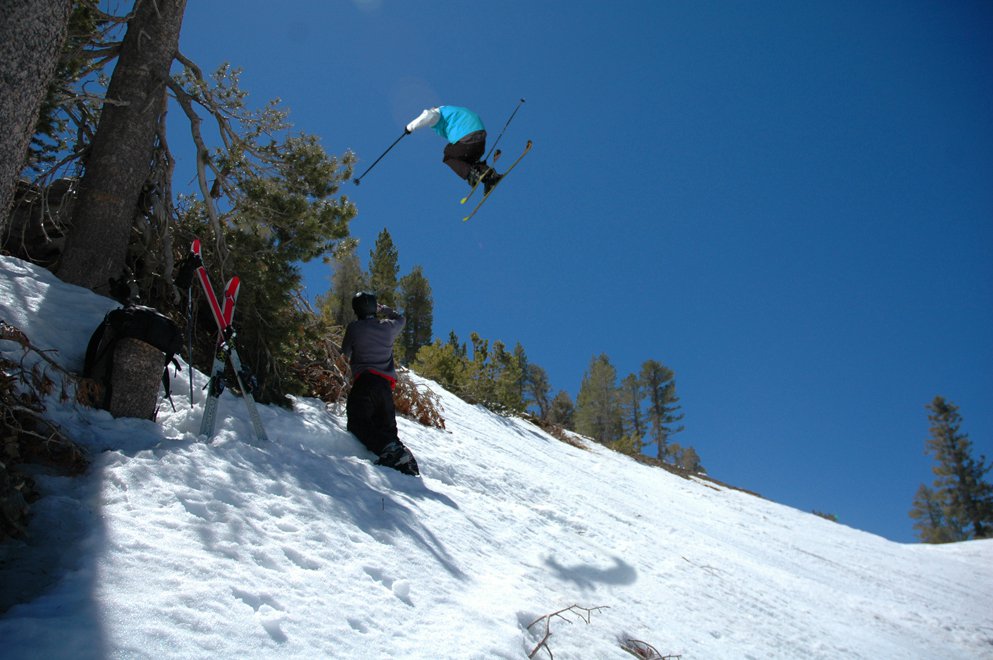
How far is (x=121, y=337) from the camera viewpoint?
3.64m

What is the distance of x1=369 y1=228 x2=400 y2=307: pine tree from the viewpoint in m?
31.8

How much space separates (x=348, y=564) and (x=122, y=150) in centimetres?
500

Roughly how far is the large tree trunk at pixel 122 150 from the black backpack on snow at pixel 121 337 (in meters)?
1.71

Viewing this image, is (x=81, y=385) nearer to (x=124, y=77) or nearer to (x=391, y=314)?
(x=391, y=314)

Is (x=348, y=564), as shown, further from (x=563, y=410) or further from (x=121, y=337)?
(x=563, y=410)

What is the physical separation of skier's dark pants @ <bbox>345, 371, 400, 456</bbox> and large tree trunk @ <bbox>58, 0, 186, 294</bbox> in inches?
101

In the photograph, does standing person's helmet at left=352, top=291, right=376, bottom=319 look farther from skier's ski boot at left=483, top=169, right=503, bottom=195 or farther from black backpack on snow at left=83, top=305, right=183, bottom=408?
skier's ski boot at left=483, top=169, right=503, bottom=195

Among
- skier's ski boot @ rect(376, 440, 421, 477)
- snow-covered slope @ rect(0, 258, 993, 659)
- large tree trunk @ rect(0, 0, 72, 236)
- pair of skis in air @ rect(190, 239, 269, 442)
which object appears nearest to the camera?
snow-covered slope @ rect(0, 258, 993, 659)

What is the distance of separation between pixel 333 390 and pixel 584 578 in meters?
3.91

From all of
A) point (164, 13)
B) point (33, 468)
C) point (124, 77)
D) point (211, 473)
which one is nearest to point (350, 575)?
point (211, 473)

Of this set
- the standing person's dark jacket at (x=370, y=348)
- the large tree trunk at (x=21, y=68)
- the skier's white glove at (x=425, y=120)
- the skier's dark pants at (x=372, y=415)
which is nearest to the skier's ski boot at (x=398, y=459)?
the skier's dark pants at (x=372, y=415)

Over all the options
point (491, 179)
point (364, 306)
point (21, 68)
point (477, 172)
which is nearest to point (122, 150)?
point (364, 306)

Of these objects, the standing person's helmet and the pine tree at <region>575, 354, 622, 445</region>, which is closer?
the standing person's helmet

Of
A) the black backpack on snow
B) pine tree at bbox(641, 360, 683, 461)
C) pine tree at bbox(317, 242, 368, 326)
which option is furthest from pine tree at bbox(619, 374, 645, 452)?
the black backpack on snow
